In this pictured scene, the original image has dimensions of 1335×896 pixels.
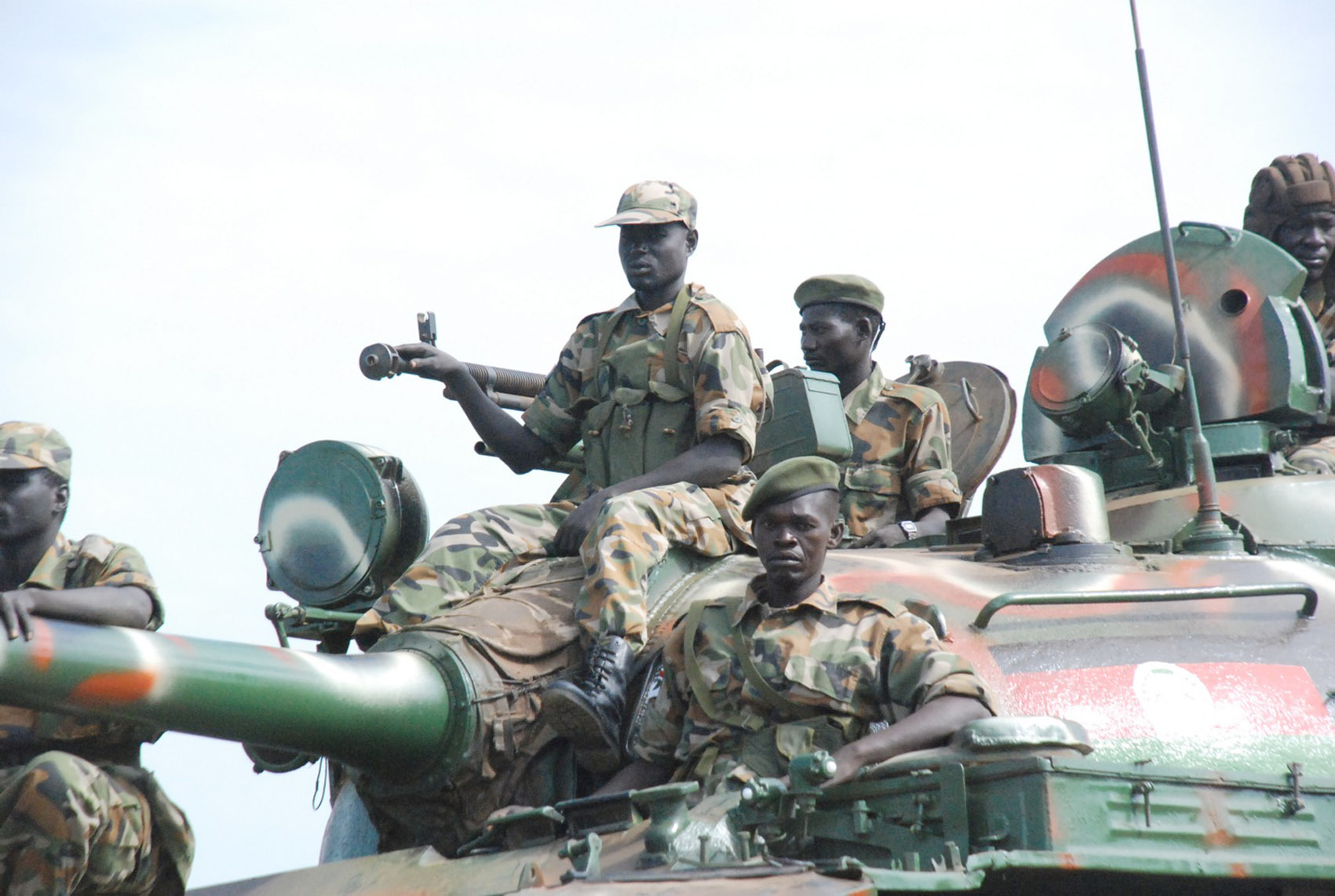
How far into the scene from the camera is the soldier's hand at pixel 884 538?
7.91m

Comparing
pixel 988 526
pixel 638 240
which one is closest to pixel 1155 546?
pixel 988 526

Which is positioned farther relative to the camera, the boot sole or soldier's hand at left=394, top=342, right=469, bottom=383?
soldier's hand at left=394, top=342, right=469, bottom=383

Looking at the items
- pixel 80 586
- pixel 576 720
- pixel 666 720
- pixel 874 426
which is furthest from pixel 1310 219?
pixel 80 586

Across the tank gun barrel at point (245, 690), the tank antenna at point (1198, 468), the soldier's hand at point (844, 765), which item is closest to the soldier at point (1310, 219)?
the tank antenna at point (1198, 468)

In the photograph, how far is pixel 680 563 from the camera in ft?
22.6

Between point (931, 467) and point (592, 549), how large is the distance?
228 centimetres

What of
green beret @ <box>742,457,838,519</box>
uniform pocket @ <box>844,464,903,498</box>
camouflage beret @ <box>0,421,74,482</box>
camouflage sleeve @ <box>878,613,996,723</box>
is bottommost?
camouflage sleeve @ <box>878,613,996,723</box>

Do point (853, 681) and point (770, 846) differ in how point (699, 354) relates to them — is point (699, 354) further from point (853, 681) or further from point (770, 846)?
point (770, 846)

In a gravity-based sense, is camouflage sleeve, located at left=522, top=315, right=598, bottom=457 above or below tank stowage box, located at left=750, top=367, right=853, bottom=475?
above

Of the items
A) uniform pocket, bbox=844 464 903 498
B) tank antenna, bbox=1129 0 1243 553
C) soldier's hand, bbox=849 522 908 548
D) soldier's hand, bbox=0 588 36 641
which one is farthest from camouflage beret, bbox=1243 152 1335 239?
soldier's hand, bbox=0 588 36 641

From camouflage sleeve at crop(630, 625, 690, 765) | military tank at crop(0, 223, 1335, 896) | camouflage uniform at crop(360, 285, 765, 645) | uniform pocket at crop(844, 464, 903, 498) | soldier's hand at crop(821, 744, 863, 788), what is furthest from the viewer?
uniform pocket at crop(844, 464, 903, 498)

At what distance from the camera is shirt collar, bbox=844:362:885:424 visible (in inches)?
339

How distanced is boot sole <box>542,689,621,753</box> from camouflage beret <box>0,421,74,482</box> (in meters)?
1.69

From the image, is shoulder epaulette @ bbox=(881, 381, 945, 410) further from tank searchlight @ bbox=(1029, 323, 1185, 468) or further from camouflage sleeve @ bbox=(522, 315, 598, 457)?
camouflage sleeve @ bbox=(522, 315, 598, 457)
